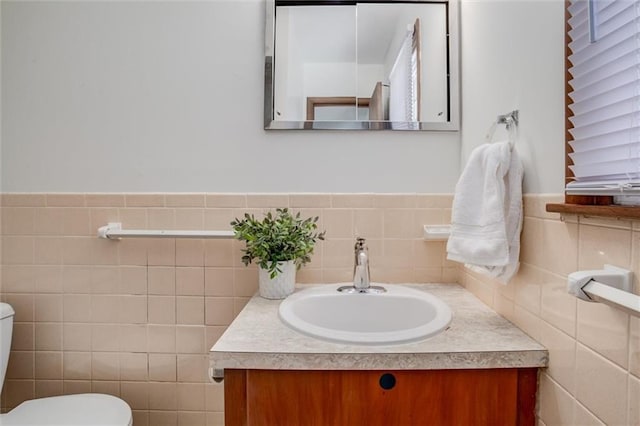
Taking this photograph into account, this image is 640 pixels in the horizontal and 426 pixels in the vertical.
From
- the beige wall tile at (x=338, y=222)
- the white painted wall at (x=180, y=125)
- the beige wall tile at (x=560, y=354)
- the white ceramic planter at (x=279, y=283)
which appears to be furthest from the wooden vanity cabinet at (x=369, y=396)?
the white painted wall at (x=180, y=125)

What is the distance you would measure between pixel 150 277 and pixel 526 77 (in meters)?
1.36

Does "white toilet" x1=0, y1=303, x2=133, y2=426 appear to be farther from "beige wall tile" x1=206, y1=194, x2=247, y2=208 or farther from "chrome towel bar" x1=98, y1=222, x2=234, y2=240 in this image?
"beige wall tile" x1=206, y1=194, x2=247, y2=208

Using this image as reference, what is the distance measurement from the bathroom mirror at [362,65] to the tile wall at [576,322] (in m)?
0.59

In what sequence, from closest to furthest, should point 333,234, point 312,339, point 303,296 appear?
point 312,339, point 303,296, point 333,234

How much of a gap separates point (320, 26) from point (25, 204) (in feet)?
4.31

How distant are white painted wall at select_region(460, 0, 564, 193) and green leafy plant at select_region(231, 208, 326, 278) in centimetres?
65

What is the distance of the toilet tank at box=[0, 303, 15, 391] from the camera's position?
44.0 inches

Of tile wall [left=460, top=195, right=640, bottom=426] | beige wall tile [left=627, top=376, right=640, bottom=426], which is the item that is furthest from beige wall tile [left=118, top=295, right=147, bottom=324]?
beige wall tile [left=627, top=376, right=640, bottom=426]

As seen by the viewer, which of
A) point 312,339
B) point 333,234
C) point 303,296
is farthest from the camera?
point 333,234

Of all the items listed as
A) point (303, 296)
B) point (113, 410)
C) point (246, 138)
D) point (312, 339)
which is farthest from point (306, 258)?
point (113, 410)

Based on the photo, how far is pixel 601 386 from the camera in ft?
1.85

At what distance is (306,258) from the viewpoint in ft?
3.54

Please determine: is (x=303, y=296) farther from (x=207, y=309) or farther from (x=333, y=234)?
(x=207, y=309)

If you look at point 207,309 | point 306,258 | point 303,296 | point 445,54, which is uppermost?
point 445,54
